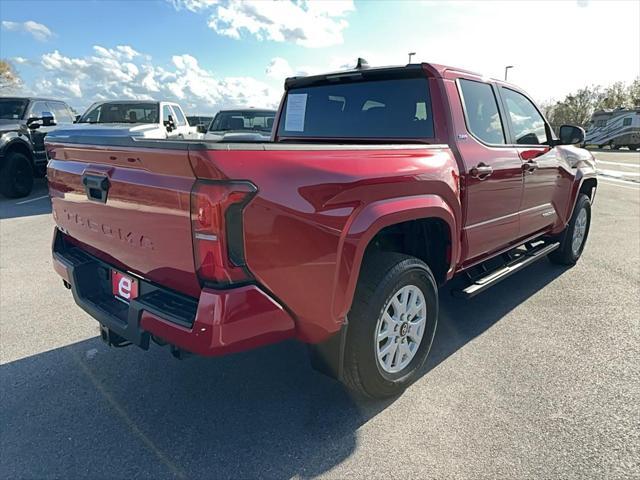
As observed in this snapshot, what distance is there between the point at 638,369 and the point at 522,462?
1493 mm

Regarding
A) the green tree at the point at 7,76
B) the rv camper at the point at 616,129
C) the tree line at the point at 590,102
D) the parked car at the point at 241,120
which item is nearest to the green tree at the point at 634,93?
the tree line at the point at 590,102

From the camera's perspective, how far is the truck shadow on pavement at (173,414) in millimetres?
2129

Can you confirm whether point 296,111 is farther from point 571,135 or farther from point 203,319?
point 571,135

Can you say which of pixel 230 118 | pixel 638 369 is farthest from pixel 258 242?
pixel 230 118

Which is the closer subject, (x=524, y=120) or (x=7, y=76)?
(x=524, y=120)

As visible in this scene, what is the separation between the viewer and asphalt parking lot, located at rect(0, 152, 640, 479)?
7.01 ft

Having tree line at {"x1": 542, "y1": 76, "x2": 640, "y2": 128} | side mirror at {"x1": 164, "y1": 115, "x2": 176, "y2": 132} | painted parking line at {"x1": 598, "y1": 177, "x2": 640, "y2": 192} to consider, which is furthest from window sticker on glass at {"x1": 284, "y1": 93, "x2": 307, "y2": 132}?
tree line at {"x1": 542, "y1": 76, "x2": 640, "y2": 128}

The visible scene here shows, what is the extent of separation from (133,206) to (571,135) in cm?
415

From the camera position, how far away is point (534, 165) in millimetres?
3865

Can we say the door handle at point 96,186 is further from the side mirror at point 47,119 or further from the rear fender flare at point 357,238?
the side mirror at point 47,119

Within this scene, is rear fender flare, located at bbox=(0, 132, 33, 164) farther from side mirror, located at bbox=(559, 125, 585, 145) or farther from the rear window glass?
side mirror, located at bbox=(559, 125, 585, 145)

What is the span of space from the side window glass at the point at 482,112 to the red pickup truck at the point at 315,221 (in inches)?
0.7

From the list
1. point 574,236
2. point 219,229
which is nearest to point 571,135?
point 574,236

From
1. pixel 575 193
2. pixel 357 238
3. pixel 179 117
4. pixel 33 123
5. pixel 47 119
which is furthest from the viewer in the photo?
pixel 179 117
